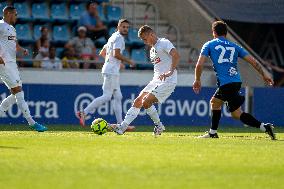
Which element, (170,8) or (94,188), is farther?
(170,8)

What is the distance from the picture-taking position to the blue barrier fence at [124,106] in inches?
882

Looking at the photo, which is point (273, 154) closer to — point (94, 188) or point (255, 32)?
point (94, 188)

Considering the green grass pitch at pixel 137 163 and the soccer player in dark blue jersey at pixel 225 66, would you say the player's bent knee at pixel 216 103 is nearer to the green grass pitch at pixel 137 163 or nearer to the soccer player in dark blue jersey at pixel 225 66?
the soccer player in dark blue jersey at pixel 225 66

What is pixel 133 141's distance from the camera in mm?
14742

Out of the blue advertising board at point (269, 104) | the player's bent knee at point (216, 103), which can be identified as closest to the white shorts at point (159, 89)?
the player's bent knee at point (216, 103)

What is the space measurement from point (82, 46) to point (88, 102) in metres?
2.15

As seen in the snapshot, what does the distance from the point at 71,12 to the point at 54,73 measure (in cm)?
289

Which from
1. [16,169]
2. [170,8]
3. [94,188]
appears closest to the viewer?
[94,188]

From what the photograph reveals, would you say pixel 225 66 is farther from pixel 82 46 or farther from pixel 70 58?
pixel 82 46

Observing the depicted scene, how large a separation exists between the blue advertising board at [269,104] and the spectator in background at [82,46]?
4244 millimetres

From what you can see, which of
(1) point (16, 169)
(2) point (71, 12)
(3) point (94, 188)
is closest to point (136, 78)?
(2) point (71, 12)

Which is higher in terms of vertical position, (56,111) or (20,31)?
(20,31)

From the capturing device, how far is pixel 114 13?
2608 centimetres

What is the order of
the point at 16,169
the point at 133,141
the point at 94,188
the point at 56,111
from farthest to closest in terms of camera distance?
the point at 56,111 < the point at 133,141 < the point at 16,169 < the point at 94,188
